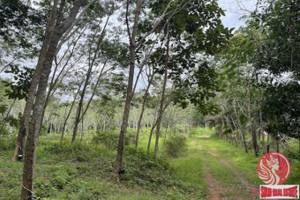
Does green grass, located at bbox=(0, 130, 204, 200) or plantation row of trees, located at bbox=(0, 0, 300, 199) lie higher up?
plantation row of trees, located at bbox=(0, 0, 300, 199)

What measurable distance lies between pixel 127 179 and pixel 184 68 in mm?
5680

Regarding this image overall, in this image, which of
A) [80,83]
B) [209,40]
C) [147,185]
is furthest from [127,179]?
[80,83]

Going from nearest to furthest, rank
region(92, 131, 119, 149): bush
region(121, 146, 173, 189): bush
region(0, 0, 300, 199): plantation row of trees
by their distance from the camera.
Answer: region(0, 0, 300, 199): plantation row of trees → region(121, 146, 173, 189): bush → region(92, 131, 119, 149): bush

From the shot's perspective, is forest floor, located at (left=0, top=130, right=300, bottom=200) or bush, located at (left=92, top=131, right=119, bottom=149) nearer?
forest floor, located at (left=0, top=130, right=300, bottom=200)

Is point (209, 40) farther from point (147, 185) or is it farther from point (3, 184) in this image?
point (3, 184)

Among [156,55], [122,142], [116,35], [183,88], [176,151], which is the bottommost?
[176,151]

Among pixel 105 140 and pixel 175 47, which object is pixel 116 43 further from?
pixel 105 140

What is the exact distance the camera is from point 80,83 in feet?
49.8

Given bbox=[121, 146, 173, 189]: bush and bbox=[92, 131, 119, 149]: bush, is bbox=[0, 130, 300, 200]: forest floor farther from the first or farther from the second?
bbox=[92, 131, 119, 149]: bush

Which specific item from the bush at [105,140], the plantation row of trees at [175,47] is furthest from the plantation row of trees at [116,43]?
the bush at [105,140]

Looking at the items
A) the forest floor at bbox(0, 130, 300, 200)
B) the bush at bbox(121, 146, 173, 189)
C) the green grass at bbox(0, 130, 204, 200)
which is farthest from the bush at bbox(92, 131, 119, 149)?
the green grass at bbox(0, 130, 204, 200)

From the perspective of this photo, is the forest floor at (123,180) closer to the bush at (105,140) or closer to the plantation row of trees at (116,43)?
the plantation row of trees at (116,43)

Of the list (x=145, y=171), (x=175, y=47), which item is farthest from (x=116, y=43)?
(x=145, y=171)

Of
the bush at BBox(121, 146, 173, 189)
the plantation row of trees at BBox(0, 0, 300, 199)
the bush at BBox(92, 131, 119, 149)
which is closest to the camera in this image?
the plantation row of trees at BBox(0, 0, 300, 199)
